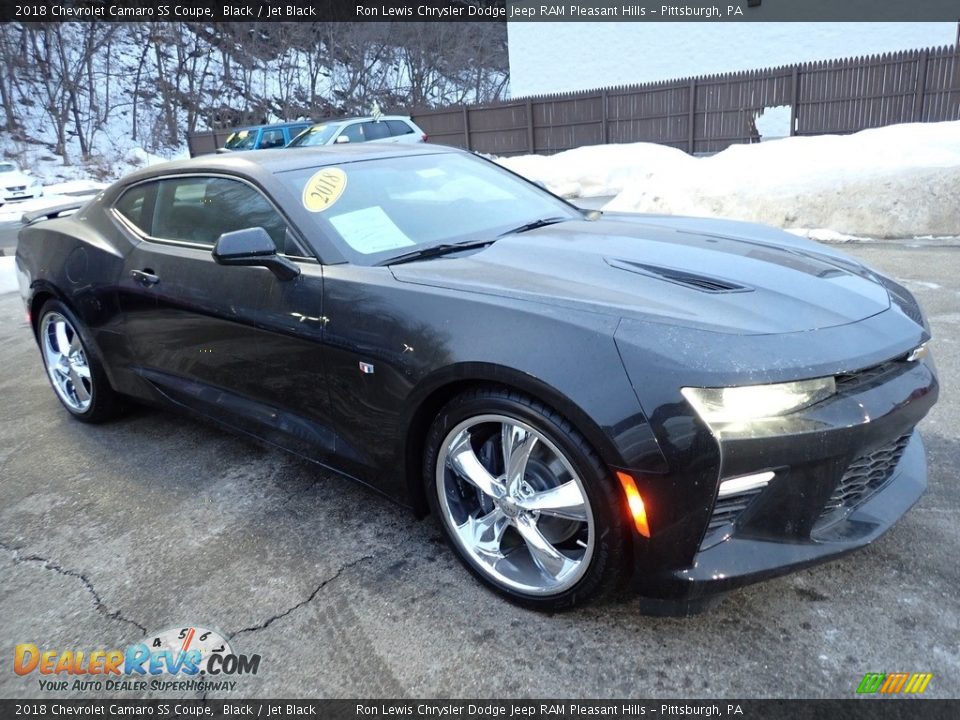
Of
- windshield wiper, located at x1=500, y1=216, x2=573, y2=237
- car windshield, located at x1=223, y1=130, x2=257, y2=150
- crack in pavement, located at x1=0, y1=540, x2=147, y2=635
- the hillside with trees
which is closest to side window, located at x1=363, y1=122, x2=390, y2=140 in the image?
car windshield, located at x1=223, y1=130, x2=257, y2=150

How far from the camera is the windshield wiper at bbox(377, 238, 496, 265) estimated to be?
106 inches

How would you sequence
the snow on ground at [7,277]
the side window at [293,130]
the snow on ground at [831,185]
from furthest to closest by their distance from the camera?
the side window at [293,130]
the snow on ground at [7,277]
the snow on ground at [831,185]

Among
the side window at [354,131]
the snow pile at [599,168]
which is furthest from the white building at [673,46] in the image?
the side window at [354,131]

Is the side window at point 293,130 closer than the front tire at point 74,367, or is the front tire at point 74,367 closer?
the front tire at point 74,367

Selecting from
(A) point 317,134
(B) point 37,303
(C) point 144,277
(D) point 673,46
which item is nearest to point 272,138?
(A) point 317,134

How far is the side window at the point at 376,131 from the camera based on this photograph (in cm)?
1505

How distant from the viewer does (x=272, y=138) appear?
56.4ft

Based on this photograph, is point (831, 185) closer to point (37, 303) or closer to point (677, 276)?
point (677, 276)

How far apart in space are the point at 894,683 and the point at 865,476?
0.57 meters

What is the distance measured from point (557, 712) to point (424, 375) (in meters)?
1.05

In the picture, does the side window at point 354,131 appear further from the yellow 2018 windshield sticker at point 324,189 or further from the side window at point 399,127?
the yellow 2018 windshield sticker at point 324,189

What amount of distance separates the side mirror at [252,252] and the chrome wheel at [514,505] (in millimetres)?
935

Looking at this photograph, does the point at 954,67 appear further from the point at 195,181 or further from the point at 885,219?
the point at 195,181

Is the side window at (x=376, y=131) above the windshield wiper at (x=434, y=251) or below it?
above
